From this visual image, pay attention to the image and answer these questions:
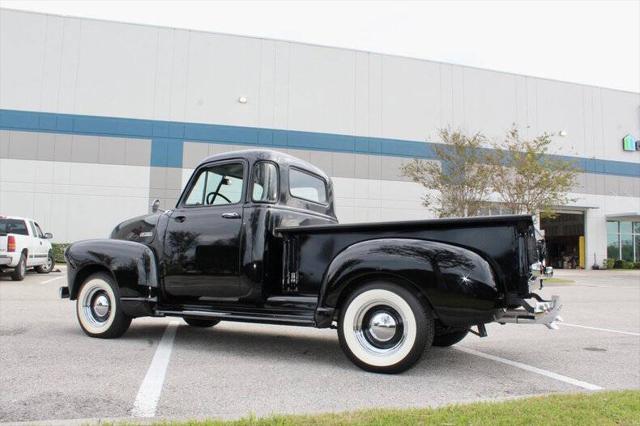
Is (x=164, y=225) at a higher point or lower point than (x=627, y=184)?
lower

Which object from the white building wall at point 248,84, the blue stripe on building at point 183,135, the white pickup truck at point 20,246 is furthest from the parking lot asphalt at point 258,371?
the white building wall at point 248,84

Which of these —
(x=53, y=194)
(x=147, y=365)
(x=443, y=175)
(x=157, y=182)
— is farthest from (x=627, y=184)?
(x=147, y=365)

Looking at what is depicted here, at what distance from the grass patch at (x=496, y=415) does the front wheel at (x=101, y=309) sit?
3.26m

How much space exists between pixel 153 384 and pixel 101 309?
7.94ft

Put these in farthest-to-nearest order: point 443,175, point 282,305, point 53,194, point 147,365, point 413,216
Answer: point 413,216 → point 53,194 → point 443,175 → point 282,305 → point 147,365

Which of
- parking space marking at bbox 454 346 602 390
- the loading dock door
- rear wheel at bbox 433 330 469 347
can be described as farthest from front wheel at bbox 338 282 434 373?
the loading dock door

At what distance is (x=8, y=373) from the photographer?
14.3 ft

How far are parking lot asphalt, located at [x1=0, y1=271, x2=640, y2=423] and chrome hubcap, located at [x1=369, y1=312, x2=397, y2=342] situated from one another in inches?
13.2

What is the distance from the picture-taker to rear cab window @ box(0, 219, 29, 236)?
15297 mm

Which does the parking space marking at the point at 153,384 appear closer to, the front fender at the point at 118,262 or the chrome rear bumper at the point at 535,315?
the front fender at the point at 118,262

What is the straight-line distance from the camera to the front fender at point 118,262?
5.81m

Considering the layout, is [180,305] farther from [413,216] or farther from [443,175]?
[413,216]

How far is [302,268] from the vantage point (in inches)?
204

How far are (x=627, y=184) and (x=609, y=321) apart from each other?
31.9 m
